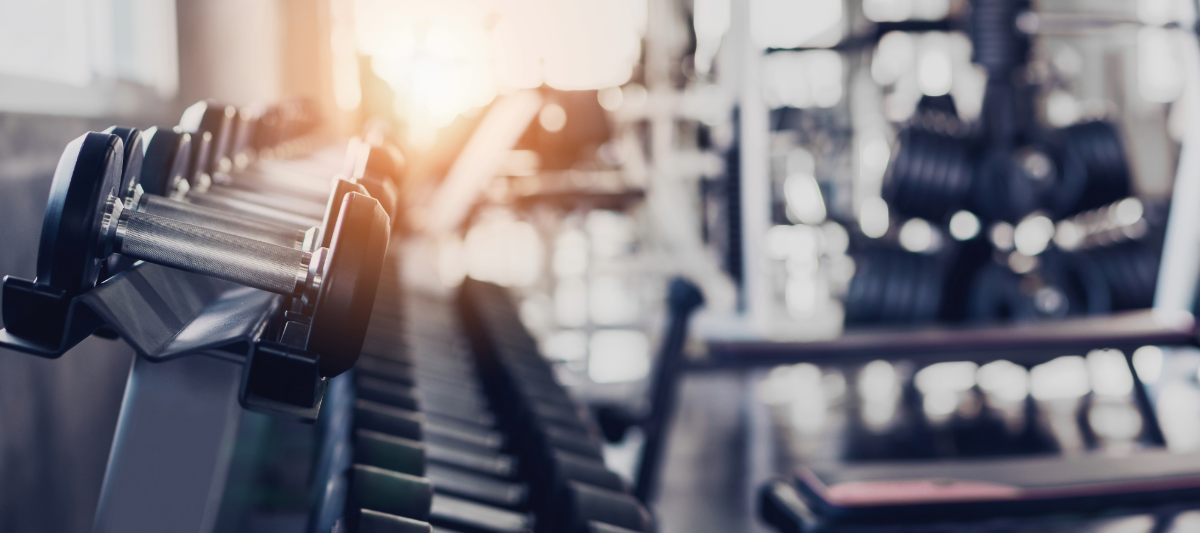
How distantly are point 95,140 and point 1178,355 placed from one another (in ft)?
17.0

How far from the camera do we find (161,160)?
0.55 m

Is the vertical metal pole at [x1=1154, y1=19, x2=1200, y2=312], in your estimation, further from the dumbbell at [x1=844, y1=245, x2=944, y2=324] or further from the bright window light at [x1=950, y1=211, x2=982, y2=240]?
the dumbbell at [x1=844, y1=245, x2=944, y2=324]

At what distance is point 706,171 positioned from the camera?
152 inches

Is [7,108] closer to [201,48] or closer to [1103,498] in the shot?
[201,48]

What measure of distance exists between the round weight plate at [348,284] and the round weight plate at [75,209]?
5.4 inches

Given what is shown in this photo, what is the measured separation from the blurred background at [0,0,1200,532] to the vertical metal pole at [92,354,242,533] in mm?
473

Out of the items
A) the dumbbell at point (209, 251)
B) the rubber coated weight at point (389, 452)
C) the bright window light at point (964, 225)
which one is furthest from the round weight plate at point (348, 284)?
the bright window light at point (964, 225)

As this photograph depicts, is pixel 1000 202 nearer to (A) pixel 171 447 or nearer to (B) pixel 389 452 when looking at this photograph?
(B) pixel 389 452

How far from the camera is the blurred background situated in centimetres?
136

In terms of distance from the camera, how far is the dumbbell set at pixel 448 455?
2.20ft

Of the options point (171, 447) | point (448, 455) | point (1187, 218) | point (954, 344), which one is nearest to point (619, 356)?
point (954, 344)

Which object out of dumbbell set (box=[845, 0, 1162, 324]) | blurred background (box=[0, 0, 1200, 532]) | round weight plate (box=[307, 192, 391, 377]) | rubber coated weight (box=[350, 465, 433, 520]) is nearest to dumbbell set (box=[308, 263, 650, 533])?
rubber coated weight (box=[350, 465, 433, 520])

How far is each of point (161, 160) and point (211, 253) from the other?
0.46 feet

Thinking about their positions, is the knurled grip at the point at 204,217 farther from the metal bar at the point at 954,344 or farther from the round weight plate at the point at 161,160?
the metal bar at the point at 954,344
